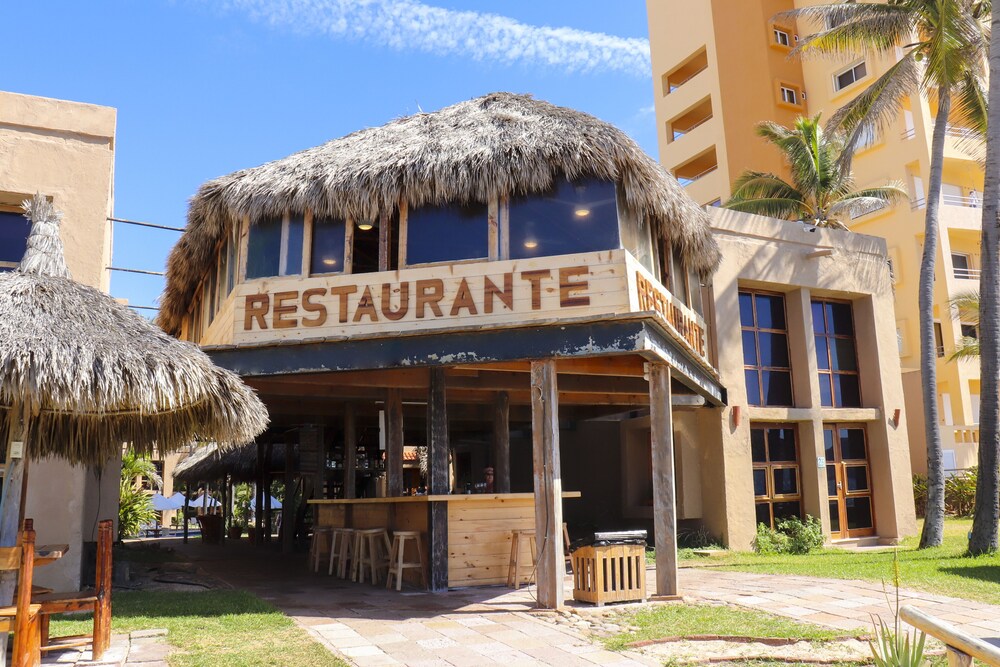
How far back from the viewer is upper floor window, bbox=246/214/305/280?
9.80m

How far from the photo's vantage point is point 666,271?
1138cm

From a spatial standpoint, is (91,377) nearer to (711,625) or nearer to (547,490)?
(547,490)

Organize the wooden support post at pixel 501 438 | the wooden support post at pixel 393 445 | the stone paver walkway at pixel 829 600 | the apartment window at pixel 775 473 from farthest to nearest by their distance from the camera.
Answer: the apartment window at pixel 775 473 < the wooden support post at pixel 501 438 < the wooden support post at pixel 393 445 < the stone paver walkway at pixel 829 600

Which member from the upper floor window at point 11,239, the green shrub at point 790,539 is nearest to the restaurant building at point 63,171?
the upper floor window at point 11,239

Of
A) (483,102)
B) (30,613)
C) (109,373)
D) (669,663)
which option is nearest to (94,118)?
(483,102)

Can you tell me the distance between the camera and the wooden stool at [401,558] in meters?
9.89

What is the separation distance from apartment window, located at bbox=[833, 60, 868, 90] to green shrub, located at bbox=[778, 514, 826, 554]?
67.5 ft

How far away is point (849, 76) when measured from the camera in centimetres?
3036

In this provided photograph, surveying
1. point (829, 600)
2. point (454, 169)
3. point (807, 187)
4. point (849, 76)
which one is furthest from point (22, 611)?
point (849, 76)

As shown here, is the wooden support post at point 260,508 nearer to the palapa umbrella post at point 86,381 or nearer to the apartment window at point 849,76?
the palapa umbrella post at point 86,381

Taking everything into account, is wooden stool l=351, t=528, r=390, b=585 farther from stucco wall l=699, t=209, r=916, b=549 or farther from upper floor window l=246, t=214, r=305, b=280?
stucco wall l=699, t=209, r=916, b=549

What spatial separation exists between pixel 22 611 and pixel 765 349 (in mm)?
13710

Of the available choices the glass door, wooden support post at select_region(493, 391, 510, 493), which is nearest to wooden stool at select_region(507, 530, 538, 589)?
wooden support post at select_region(493, 391, 510, 493)

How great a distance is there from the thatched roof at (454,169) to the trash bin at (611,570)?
3.71 metres
